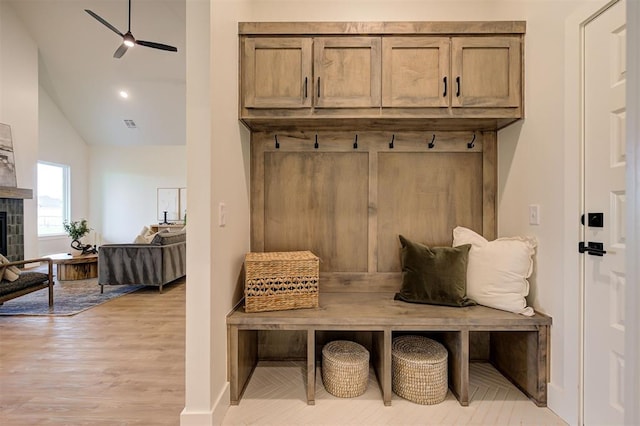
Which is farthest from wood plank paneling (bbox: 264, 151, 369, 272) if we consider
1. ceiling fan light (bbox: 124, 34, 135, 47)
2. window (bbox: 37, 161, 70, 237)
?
window (bbox: 37, 161, 70, 237)

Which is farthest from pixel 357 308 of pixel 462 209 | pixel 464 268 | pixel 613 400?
pixel 613 400

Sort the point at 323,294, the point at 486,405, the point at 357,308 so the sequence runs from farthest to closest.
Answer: the point at 323,294 → the point at 357,308 → the point at 486,405

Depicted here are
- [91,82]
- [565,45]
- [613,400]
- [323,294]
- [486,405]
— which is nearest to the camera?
[613,400]

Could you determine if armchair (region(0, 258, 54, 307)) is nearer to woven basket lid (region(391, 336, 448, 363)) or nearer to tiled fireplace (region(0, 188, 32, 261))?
tiled fireplace (region(0, 188, 32, 261))

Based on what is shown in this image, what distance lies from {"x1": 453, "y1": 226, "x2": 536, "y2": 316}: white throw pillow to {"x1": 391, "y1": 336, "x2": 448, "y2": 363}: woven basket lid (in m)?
0.41

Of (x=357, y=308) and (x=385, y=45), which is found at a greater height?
(x=385, y=45)

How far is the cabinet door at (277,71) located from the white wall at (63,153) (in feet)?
24.0

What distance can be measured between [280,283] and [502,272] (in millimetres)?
1396

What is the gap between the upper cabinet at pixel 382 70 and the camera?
1960mm

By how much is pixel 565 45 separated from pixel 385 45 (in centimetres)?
98

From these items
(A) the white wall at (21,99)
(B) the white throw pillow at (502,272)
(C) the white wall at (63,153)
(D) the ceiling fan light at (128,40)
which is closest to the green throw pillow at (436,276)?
(B) the white throw pillow at (502,272)

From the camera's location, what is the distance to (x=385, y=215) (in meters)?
2.36

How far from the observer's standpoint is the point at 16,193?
5.34 meters

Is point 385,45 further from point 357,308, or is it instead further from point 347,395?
point 347,395
